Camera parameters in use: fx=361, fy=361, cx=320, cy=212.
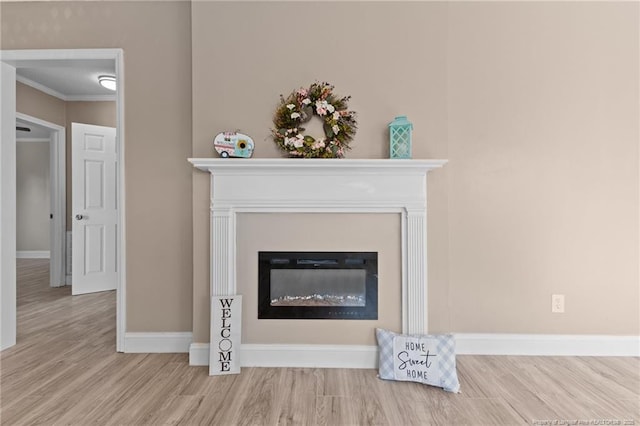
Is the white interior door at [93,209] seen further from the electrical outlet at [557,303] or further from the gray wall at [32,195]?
the electrical outlet at [557,303]

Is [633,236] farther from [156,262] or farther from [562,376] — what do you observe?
[156,262]

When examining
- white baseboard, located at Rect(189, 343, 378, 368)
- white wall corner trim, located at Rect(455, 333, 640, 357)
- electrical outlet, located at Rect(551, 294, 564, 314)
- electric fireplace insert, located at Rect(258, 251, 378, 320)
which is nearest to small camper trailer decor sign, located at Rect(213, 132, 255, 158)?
electric fireplace insert, located at Rect(258, 251, 378, 320)

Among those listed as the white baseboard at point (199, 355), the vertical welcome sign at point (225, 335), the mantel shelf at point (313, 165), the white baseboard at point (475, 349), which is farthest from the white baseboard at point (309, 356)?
the mantel shelf at point (313, 165)

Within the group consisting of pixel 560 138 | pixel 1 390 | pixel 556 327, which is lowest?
pixel 1 390

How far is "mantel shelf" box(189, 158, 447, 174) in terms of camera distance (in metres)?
2.30

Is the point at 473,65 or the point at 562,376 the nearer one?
the point at 562,376

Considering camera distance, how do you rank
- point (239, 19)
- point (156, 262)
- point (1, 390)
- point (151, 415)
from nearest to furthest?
1. point (151, 415)
2. point (1, 390)
3. point (239, 19)
4. point (156, 262)

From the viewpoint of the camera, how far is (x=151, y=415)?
1.84 metres

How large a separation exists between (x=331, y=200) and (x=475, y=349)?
58.9 inches

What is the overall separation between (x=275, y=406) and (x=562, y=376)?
5.84 feet

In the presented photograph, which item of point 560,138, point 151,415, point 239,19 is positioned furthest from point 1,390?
point 560,138

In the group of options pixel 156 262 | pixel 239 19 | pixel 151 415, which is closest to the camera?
pixel 151 415

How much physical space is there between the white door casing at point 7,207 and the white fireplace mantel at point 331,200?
1.69 m

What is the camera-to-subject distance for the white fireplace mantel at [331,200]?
2.39 meters
